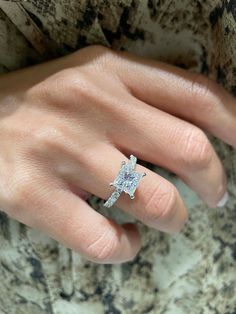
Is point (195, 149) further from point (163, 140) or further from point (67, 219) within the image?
point (67, 219)

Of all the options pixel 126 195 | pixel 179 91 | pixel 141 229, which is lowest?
pixel 141 229

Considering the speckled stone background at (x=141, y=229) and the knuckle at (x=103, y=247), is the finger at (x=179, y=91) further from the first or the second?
the knuckle at (x=103, y=247)

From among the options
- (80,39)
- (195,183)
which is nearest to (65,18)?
(80,39)

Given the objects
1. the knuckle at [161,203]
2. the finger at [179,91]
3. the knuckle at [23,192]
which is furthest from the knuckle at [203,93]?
the knuckle at [23,192]

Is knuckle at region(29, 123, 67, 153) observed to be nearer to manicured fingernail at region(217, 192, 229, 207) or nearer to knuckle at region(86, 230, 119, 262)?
knuckle at region(86, 230, 119, 262)

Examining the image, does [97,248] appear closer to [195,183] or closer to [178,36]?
[195,183]

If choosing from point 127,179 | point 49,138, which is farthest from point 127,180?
point 49,138

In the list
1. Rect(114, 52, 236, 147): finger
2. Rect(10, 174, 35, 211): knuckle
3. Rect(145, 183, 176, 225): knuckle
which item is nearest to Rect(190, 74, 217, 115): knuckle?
Rect(114, 52, 236, 147): finger
